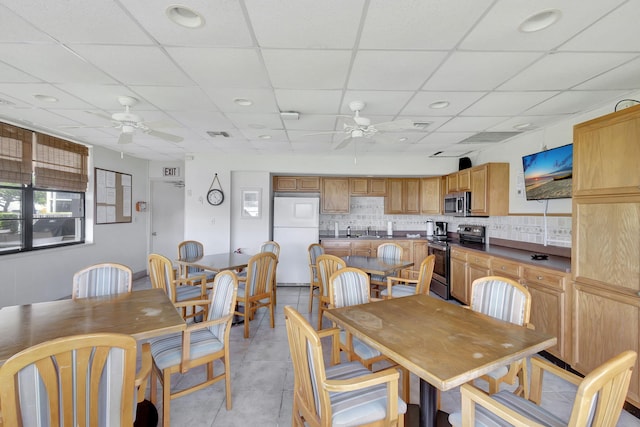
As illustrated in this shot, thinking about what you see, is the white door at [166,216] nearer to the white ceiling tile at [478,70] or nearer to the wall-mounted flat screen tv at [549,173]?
the white ceiling tile at [478,70]

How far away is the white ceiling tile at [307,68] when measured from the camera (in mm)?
1953

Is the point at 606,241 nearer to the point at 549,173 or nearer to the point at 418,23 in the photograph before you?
the point at 549,173

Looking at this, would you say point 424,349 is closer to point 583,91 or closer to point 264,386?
point 264,386

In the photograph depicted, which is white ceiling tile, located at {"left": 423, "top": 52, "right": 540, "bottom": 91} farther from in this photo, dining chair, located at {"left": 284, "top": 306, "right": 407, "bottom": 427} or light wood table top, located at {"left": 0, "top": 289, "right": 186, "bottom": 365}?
light wood table top, located at {"left": 0, "top": 289, "right": 186, "bottom": 365}

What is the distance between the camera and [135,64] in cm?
210

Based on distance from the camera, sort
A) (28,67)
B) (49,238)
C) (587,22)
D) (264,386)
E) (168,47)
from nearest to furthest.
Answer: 1. (587,22)
2. (168,47)
3. (28,67)
4. (264,386)
5. (49,238)

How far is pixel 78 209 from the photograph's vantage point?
15.0 ft

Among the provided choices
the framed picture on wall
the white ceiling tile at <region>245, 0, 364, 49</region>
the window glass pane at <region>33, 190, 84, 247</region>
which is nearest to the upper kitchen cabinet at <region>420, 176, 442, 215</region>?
the framed picture on wall

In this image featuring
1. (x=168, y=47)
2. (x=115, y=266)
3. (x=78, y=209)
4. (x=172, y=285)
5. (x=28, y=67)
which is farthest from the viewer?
(x=78, y=209)

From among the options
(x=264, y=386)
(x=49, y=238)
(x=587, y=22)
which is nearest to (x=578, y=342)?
(x=587, y=22)

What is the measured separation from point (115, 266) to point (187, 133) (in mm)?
2185

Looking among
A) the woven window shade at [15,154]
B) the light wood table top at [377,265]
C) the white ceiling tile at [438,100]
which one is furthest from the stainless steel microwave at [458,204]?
the woven window shade at [15,154]

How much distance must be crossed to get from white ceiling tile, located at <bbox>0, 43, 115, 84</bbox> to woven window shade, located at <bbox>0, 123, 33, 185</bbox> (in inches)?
71.2

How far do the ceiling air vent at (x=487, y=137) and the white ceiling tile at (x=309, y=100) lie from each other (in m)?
2.29
